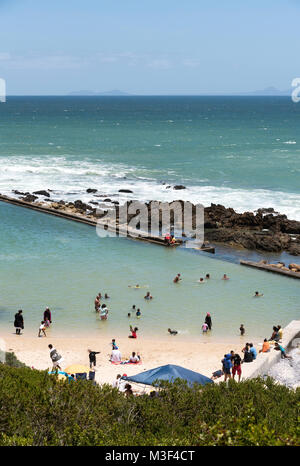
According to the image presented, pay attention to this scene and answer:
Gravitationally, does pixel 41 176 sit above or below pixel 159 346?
above

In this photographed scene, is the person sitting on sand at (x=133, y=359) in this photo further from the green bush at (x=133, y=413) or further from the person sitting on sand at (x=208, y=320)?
the green bush at (x=133, y=413)

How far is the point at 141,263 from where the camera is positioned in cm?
3169

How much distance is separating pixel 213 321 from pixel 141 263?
834cm

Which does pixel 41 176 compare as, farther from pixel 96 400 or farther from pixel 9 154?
pixel 96 400

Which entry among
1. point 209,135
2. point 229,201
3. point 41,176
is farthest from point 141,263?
point 209,135

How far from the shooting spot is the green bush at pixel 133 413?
396 inches

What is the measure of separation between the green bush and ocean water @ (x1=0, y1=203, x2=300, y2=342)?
9508 millimetres

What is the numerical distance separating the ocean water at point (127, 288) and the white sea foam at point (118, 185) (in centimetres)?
1348

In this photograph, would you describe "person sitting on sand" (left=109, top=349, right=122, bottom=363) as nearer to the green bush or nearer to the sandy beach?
the sandy beach

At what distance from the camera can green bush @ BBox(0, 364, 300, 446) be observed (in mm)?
10070

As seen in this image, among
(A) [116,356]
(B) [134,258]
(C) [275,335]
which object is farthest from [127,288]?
(C) [275,335]

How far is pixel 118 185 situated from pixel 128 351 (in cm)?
3482

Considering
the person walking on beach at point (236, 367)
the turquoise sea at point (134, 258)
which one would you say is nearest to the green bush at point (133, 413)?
the person walking on beach at point (236, 367)
